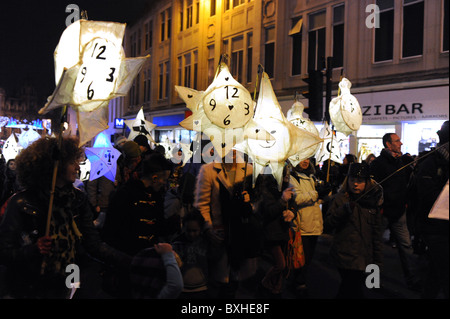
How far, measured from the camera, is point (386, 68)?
15906 millimetres

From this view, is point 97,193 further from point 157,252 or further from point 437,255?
point 437,255

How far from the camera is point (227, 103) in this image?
5.35 metres

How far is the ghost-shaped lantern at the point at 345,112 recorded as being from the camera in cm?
854

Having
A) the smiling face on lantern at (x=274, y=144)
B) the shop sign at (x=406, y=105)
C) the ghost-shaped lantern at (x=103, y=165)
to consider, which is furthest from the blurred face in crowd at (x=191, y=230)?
the shop sign at (x=406, y=105)

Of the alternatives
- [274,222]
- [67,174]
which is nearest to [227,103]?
[274,222]

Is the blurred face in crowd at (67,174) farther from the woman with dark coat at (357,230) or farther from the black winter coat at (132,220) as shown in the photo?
the woman with dark coat at (357,230)

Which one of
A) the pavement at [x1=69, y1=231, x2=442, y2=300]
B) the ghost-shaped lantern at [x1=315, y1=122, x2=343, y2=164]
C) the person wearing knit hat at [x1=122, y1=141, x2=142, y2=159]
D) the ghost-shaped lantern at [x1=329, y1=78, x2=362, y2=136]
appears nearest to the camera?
the pavement at [x1=69, y1=231, x2=442, y2=300]

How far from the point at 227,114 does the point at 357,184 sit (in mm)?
1692

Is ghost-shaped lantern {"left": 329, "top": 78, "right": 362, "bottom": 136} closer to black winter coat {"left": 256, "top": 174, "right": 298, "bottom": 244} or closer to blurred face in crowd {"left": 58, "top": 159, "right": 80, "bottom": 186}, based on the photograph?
black winter coat {"left": 256, "top": 174, "right": 298, "bottom": 244}

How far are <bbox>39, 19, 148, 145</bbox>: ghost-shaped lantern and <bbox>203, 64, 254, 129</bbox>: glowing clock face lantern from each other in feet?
4.43

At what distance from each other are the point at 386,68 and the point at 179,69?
17.3m

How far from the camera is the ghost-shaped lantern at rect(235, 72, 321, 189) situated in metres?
5.30

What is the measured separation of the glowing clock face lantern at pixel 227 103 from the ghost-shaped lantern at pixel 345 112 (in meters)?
3.66

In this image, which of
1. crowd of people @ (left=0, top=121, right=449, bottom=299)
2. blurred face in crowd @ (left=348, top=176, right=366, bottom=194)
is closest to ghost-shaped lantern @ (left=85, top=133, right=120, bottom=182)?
crowd of people @ (left=0, top=121, right=449, bottom=299)
